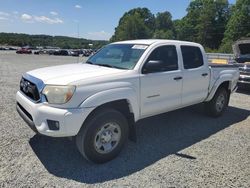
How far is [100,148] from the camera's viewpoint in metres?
4.09

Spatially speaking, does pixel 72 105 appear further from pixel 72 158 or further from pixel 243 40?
pixel 243 40

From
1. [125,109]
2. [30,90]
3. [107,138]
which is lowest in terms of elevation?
[107,138]

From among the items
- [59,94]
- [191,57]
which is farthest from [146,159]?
[191,57]

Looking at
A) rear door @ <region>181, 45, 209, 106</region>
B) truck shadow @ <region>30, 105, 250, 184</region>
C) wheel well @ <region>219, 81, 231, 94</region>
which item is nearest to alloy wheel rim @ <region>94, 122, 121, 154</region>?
truck shadow @ <region>30, 105, 250, 184</region>

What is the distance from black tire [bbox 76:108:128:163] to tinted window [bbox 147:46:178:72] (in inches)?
49.9

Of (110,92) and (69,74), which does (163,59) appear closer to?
(110,92)

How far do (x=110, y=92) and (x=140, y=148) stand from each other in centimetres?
131

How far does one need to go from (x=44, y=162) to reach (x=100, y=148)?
875 millimetres

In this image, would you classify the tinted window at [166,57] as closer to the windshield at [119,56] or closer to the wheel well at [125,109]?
the windshield at [119,56]

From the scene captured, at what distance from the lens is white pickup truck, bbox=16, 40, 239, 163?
3707 millimetres

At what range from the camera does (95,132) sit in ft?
12.8

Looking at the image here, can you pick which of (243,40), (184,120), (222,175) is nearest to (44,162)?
(222,175)

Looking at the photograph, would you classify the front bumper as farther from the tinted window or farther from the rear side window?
the rear side window

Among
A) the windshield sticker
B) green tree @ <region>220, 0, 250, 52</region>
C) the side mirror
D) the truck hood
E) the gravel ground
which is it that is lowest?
the gravel ground
